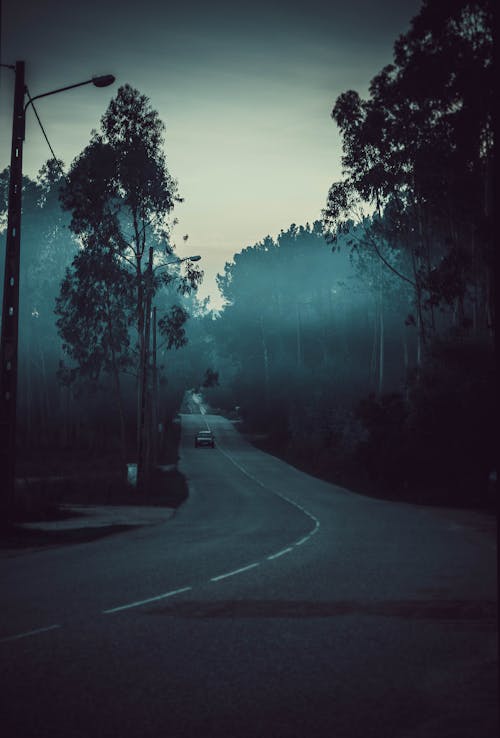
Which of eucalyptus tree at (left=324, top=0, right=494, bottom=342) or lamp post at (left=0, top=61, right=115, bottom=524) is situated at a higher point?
eucalyptus tree at (left=324, top=0, right=494, bottom=342)

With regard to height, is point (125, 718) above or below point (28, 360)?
below

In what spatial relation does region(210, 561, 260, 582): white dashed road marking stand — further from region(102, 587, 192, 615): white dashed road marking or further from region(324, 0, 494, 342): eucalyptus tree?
region(324, 0, 494, 342): eucalyptus tree

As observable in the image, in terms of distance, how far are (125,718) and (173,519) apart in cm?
2160

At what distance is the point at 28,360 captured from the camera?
8050 centimetres

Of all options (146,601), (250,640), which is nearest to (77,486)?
(146,601)

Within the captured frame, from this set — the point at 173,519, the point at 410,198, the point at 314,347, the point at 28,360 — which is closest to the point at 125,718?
the point at 173,519

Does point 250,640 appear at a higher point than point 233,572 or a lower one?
higher

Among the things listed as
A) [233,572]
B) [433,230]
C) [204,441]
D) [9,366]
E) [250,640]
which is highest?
[433,230]

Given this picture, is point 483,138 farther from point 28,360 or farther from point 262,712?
point 28,360

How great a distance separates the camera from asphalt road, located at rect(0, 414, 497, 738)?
240 inches

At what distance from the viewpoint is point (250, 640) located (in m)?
8.76

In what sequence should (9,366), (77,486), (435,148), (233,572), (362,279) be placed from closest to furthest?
1. (233,572)
2. (9,366)
3. (435,148)
4. (77,486)
5. (362,279)

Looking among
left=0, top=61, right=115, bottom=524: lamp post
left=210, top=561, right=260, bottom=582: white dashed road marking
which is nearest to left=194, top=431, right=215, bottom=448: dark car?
left=0, top=61, right=115, bottom=524: lamp post

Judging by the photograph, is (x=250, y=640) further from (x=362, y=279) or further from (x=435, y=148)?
(x=362, y=279)
